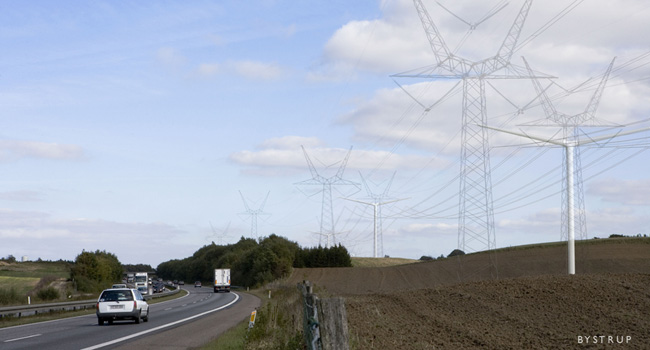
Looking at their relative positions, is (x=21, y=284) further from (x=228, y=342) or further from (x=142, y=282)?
(x=228, y=342)

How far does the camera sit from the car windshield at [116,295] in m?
34.3

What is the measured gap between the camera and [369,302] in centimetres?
Result: 3334

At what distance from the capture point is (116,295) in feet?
113

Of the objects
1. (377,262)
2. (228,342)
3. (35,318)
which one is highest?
(377,262)

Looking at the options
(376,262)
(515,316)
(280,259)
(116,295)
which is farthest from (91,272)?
(515,316)

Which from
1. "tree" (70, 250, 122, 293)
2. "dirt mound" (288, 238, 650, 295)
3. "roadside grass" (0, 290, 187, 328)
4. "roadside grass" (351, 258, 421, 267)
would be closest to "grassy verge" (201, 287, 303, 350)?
"roadside grass" (0, 290, 187, 328)

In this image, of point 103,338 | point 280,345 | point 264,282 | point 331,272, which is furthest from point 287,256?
point 280,345

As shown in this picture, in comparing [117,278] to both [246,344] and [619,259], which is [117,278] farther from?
[246,344]

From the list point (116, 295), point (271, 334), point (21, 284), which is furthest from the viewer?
point (21, 284)

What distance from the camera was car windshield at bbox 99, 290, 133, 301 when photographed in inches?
1350

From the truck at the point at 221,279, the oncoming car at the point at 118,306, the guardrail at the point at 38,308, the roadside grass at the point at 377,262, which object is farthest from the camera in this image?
the roadside grass at the point at 377,262

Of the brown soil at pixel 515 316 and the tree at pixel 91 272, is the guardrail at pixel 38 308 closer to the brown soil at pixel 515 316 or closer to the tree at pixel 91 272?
the brown soil at pixel 515 316

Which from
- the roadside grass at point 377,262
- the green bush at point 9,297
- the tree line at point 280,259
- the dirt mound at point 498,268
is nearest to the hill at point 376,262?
the roadside grass at point 377,262

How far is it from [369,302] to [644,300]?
1157cm
